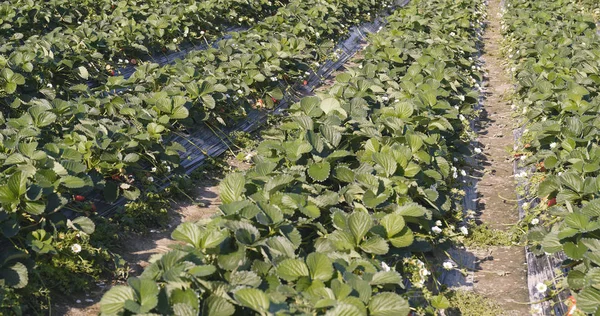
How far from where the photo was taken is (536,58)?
336 inches

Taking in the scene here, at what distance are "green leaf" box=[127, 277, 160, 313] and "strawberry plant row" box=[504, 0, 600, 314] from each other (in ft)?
6.78

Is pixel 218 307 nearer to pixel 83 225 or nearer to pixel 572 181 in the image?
pixel 83 225

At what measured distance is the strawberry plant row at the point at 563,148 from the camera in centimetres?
361

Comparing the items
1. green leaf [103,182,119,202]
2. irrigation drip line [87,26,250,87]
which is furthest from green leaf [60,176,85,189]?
irrigation drip line [87,26,250,87]

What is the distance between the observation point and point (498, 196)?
18.3 feet

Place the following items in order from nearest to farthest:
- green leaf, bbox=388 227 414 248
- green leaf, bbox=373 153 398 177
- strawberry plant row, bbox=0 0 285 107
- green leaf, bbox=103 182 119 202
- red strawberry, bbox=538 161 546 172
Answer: green leaf, bbox=388 227 414 248 < green leaf, bbox=373 153 398 177 < green leaf, bbox=103 182 119 202 < red strawberry, bbox=538 161 546 172 < strawberry plant row, bbox=0 0 285 107

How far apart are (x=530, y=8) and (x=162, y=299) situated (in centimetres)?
1127

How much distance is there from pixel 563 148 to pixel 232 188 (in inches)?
116

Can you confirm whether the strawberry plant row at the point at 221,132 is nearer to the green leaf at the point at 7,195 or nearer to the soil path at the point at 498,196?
the green leaf at the point at 7,195

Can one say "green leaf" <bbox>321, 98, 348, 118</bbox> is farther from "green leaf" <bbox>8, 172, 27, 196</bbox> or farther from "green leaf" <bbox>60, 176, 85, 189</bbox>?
"green leaf" <bbox>8, 172, 27, 196</bbox>

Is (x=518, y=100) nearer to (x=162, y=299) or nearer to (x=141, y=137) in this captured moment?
(x=141, y=137)

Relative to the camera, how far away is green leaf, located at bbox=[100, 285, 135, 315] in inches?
100

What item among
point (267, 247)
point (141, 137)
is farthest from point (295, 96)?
point (267, 247)

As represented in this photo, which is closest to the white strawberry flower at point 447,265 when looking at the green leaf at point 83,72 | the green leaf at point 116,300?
the green leaf at point 116,300
